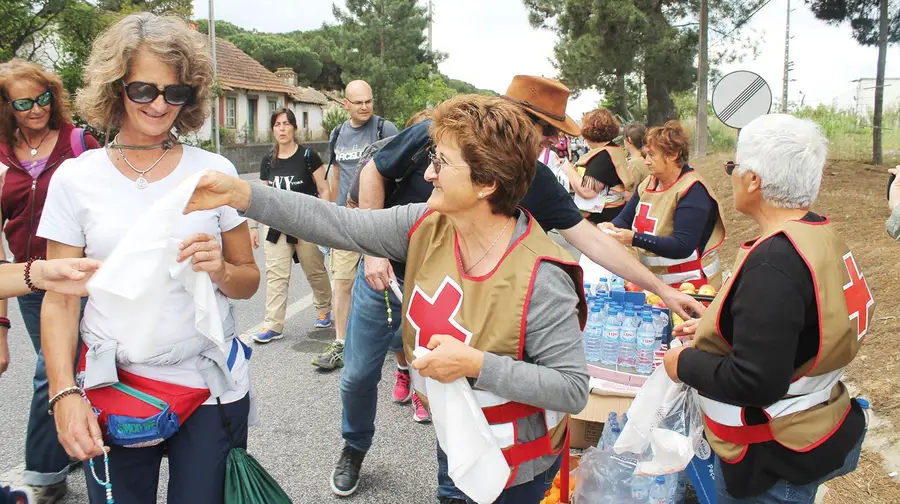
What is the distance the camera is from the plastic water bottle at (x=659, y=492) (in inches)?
115

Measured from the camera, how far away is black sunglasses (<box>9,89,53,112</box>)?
320cm

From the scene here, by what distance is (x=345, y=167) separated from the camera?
5.88 meters

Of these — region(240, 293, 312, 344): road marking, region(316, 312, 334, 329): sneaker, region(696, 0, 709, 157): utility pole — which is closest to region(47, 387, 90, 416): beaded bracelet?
region(240, 293, 312, 344): road marking

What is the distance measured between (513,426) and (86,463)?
4.18 ft

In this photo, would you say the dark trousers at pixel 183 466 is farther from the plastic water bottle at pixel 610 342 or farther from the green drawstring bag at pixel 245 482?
the plastic water bottle at pixel 610 342

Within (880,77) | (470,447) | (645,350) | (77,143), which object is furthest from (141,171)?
(880,77)

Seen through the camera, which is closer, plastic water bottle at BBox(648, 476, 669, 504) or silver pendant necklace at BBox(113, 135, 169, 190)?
silver pendant necklace at BBox(113, 135, 169, 190)

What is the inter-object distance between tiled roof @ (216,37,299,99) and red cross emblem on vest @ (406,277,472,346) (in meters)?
36.0

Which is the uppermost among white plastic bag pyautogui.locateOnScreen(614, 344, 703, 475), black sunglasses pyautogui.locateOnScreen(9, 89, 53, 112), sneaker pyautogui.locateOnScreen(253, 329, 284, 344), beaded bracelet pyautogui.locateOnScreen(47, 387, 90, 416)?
black sunglasses pyautogui.locateOnScreen(9, 89, 53, 112)

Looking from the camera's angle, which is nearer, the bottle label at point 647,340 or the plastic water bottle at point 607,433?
the plastic water bottle at point 607,433

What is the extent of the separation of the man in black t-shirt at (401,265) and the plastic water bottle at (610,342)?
0.77 metres

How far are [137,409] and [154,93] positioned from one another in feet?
3.15

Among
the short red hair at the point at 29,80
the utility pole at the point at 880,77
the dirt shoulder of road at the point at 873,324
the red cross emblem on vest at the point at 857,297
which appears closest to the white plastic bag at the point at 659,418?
the red cross emblem on vest at the point at 857,297

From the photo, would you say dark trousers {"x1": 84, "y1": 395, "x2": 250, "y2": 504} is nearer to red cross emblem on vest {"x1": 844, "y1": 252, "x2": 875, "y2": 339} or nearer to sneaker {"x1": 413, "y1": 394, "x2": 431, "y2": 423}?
red cross emblem on vest {"x1": 844, "y1": 252, "x2": 875, "y2": 339}
